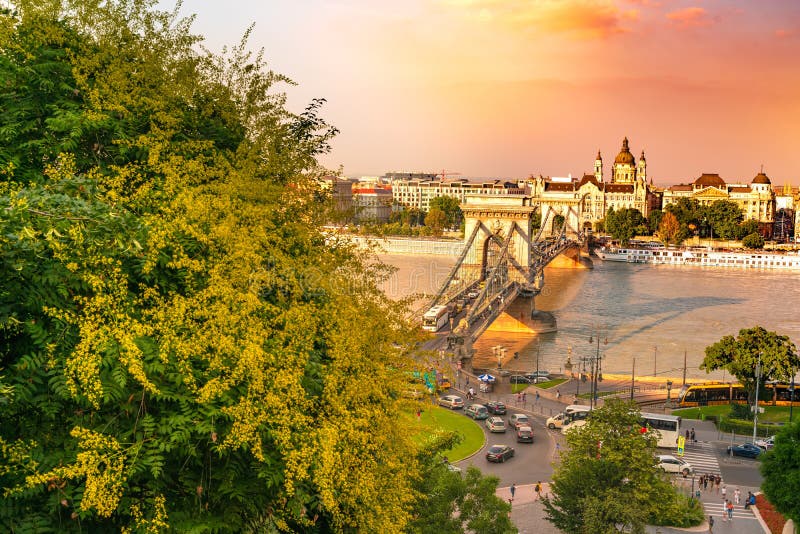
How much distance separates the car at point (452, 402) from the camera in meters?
28.2

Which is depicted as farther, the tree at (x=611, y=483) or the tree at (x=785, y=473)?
the tree at (x=785, y=473)

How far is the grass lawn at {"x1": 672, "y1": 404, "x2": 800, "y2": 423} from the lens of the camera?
2808 cm

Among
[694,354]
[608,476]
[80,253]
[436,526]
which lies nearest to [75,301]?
[80,253]

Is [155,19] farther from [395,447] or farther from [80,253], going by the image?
[395,447]

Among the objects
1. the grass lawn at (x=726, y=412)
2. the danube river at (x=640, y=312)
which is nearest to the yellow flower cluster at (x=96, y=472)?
the grass lawn at (x=726, y=412)

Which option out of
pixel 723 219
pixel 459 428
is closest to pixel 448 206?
pixel 723 219

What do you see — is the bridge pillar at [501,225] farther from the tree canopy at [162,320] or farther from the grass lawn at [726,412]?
the tree canopy at [162,320]

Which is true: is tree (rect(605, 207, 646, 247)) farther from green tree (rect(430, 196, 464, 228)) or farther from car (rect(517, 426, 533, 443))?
car (rect(517, 426, 533, 443))

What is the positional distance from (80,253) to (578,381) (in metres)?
26.8

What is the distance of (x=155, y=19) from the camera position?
37.7 ft

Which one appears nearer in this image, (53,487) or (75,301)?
(53,487)

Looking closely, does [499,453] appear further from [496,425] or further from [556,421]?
[556,421]

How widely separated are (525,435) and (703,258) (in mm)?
73195

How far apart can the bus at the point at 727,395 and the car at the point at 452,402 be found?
8.49 metres
